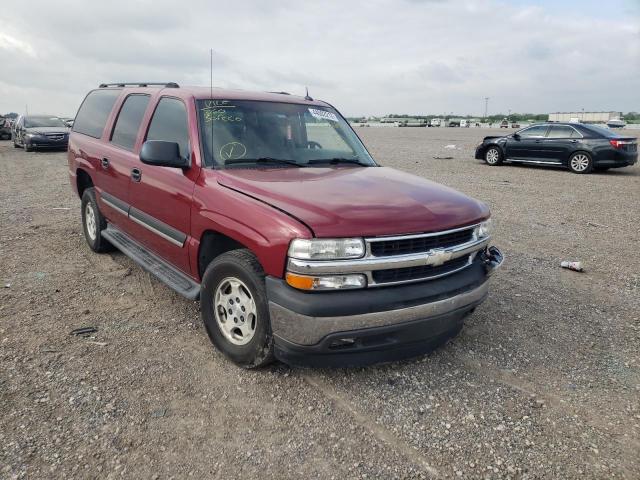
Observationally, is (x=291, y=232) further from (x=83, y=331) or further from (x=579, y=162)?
(x=579, y=162)

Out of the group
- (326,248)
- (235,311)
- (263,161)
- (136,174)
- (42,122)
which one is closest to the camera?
(326,248)

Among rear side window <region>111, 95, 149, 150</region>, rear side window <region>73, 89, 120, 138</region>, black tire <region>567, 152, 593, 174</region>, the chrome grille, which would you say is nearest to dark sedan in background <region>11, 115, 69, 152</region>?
rear side window <region>73, 89, 120, 138</region>

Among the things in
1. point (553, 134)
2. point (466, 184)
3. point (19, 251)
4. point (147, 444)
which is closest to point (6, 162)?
point (19, 251)

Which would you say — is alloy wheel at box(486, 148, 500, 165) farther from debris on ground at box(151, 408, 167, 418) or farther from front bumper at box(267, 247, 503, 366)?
debris on ground at box(151, 408, 167, 418)

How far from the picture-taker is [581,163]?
14.3 m

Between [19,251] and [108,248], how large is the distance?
3.62 feet

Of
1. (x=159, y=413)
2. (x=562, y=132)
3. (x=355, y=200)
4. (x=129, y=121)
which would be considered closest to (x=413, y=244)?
(x=355, y=200)

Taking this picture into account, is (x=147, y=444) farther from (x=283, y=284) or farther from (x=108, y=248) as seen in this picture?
(x=108, y=248)

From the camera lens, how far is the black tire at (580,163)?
14.1 metres

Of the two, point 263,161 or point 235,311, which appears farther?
point 263,161

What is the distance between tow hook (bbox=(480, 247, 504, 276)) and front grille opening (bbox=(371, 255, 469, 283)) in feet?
1.26

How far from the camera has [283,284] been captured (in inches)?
108

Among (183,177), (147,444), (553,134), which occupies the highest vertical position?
(553,134)

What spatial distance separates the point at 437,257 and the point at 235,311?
1369 millimetres
